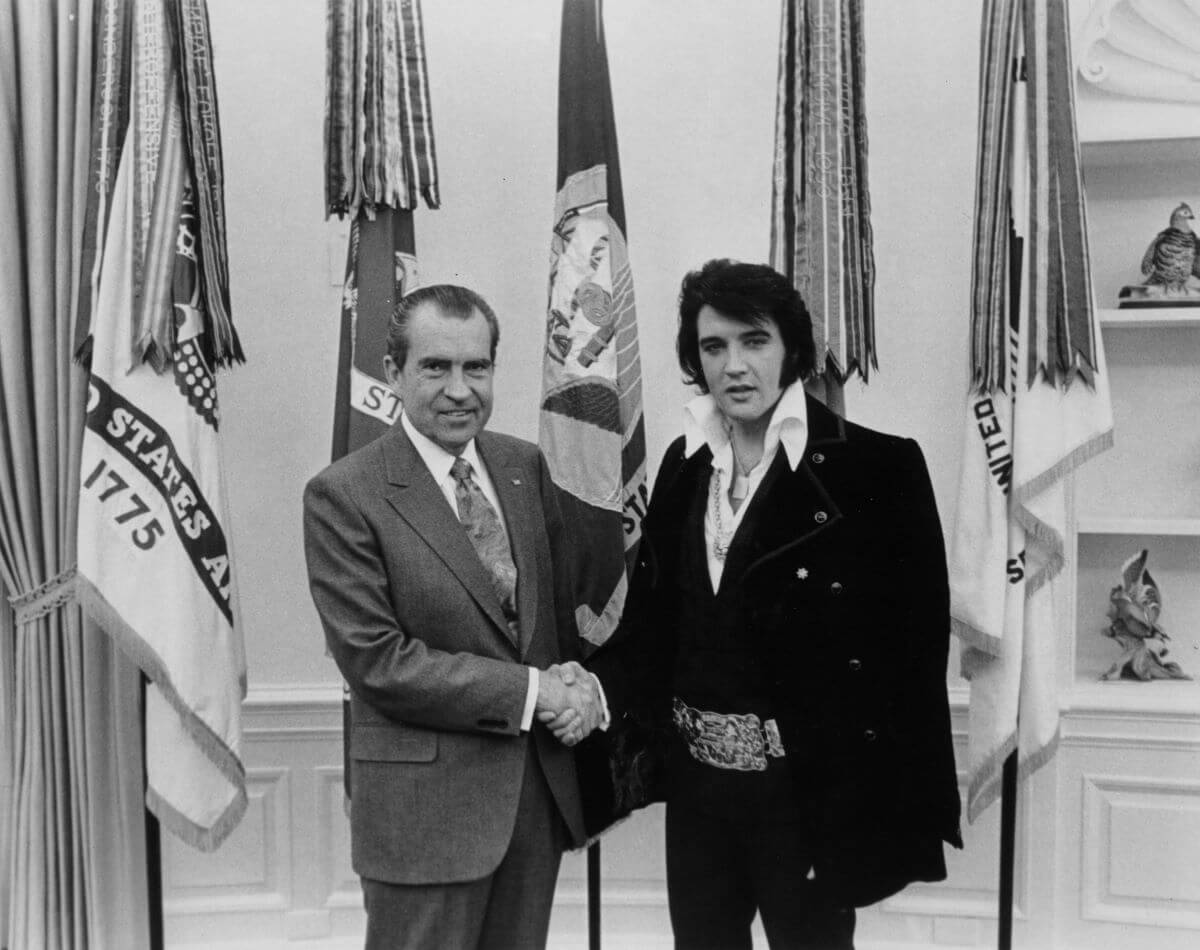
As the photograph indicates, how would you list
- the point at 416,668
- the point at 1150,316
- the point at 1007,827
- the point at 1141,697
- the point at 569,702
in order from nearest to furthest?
the point at 416,668
the point at 569,702
the point at 1007,827
the point at 1150,316
the point at 1141,697

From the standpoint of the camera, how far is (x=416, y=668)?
1576 millimetres

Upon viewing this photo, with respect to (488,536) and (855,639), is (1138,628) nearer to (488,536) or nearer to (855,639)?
(855,639)

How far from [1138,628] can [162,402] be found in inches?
92.6

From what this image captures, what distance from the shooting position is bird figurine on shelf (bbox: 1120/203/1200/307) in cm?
255

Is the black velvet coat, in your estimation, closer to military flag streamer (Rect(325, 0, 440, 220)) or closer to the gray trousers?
the gray trousers

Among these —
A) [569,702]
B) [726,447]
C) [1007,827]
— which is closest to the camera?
[569,702]

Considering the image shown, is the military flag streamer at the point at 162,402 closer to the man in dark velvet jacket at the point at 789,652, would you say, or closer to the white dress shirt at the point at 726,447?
the man in dark velvet jacket at the point at 789,652

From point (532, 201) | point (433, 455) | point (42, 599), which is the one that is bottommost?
point (42, 599)

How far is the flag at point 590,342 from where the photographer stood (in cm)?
230

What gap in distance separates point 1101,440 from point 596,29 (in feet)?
4.56

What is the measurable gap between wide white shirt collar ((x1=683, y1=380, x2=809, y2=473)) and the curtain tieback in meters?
1.47

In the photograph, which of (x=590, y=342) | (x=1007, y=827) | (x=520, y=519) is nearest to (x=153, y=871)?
(x=520, y=519)

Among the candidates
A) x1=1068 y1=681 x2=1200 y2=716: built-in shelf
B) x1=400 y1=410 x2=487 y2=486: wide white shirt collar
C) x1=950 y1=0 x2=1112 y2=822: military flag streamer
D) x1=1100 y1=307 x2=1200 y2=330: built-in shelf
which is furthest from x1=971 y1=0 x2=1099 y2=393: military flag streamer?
x1=400 y1=410 x2=487 y2=486: wide white shirt collar

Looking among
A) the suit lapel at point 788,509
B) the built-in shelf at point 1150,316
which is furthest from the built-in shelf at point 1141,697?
the suit lapel at point 788,509
